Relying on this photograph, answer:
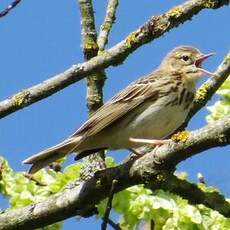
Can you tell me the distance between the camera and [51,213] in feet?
13.9

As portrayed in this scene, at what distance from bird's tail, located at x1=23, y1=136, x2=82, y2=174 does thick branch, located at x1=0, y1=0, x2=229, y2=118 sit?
3.31ft

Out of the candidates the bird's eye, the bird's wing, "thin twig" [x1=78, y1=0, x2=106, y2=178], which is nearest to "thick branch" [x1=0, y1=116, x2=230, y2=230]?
"thin twig" [x1=78, y1=0, x2=106, y2=178]

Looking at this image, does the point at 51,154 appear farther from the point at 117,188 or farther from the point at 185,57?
the point at 185,57

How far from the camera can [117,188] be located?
4113 millimetres

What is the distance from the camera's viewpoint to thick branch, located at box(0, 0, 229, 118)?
4.06 metres

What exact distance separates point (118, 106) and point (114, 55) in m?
1.74

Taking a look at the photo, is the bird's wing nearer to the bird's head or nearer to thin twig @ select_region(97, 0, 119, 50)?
the bird's head

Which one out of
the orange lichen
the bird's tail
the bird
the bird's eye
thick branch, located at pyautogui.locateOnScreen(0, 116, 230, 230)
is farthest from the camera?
the bird's eye

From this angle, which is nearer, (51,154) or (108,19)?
(51,154)

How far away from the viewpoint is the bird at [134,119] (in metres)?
5.46

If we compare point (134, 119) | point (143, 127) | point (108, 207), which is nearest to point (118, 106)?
point (134, 119)

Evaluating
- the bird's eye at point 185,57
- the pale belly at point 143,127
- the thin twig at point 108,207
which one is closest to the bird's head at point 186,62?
the bird's eye at point 185,57

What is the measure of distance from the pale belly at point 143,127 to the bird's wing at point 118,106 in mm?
75

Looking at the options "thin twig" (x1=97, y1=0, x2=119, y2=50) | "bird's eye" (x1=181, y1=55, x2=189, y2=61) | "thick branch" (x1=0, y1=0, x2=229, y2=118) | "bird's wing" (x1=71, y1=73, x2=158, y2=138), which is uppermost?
"bird's eye" (x1=181, y1=55, x2=189, y2=61)
